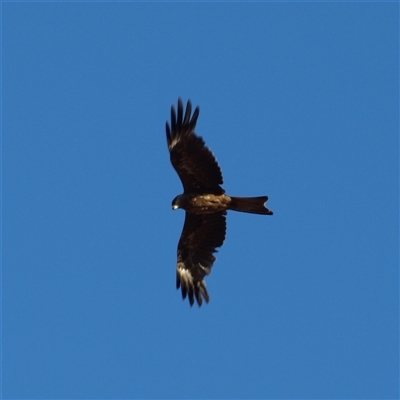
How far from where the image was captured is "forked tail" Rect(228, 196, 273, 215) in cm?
1616

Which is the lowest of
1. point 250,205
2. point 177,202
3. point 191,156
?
point 250,205

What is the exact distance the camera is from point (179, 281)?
18.0 m

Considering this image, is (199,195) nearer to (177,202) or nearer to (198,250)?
(177,202)

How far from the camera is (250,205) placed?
53.6 ft

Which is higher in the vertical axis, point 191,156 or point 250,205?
point 191,156

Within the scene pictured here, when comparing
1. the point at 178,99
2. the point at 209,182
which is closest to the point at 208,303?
the point at 209,182

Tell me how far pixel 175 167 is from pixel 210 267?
2.13 metres

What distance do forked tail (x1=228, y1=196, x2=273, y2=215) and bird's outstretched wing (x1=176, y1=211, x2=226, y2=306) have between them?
2.37ft

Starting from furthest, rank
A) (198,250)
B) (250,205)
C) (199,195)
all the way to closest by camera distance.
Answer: (198,250) < (199,195) < (250,205)

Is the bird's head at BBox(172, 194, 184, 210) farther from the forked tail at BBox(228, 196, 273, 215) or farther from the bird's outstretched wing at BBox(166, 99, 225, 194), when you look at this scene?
the forked tail at BBox(228, 196, 273, 215)

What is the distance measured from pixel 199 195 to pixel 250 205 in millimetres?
969

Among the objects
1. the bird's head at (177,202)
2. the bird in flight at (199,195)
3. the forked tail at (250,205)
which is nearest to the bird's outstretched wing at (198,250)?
the bird in flight at (199,195)

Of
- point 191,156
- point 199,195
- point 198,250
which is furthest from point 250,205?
point 198,250

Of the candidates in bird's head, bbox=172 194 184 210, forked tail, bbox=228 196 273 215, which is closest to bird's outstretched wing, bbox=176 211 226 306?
bird's head, bbox=172 194 184 210
